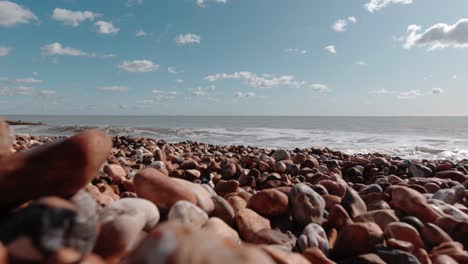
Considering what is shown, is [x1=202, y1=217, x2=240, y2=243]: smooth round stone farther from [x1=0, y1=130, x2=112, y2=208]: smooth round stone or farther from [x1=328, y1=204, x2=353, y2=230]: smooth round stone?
[x1=328, y1=204, x2=353, y2=230]: smooth round stone

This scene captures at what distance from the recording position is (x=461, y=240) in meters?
1.98

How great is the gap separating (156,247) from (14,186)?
708mm

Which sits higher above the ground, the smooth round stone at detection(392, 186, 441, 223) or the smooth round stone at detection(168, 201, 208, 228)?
the smooth round stone at detection(168, 201, 208, 228)

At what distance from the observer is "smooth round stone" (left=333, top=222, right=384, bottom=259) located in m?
1.73

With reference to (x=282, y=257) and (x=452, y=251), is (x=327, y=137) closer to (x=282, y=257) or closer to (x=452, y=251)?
(x=452, y=251)

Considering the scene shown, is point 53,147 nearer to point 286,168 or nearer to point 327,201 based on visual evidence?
point 327,201

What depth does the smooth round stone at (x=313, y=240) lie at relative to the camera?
67.7 inches

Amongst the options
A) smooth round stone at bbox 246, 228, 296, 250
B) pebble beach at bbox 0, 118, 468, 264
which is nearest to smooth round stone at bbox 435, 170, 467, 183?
pebble beach at bbox 0, 118, 468, 264

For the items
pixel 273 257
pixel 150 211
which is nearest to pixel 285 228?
pixel 273 257

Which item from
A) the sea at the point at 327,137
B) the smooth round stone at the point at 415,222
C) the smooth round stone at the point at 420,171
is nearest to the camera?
the smooth round stone at the point at 415,222

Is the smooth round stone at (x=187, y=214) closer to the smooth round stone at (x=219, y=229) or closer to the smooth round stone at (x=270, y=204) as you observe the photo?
the smooth round stone at (x=219, y=229)

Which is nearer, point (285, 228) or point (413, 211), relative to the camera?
point (285, 228)

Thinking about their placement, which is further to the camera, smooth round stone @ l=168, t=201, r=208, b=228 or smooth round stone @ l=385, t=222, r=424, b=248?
smooth round stone @ l=385, t=222, r=424, b=248

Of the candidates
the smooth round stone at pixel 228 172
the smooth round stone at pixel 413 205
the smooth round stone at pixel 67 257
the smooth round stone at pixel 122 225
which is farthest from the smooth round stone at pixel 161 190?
the smooth round stone at pixel 228 172
